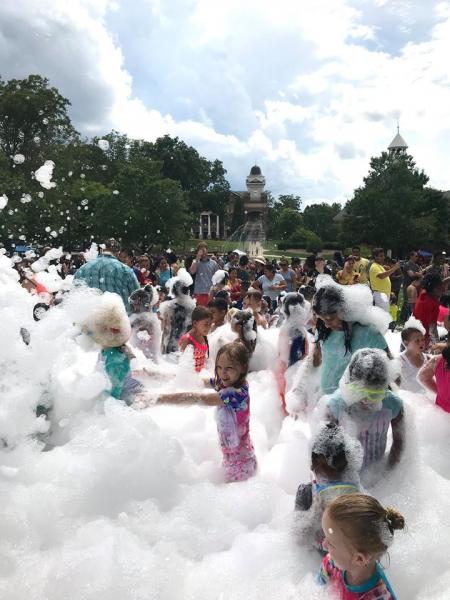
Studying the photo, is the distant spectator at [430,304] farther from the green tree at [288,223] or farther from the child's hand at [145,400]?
the green tree at [288,223]

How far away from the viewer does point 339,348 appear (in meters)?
3.34

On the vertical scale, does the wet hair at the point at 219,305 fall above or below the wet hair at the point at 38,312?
below

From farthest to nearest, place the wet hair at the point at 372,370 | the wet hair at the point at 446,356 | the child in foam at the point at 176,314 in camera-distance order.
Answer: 1. the child in foam at the point at 176,314
2. the wet hair at the point at 446,356
3. the wet hair at the point at 372,370

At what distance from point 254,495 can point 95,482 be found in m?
1.00

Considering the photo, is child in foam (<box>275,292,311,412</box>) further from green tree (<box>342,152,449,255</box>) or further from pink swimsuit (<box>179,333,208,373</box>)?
green tree (<box>342,152,449,255</box>)

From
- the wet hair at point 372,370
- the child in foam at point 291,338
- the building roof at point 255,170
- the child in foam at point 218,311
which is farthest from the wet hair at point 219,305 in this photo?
the building roof at point 255,170

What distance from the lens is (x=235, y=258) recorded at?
1354 cm

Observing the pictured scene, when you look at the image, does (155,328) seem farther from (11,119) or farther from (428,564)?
(11,119)

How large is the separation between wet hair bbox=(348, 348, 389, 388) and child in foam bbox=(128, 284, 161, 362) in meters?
3.61

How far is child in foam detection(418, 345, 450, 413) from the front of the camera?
3.47 meters

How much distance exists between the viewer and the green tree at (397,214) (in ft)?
131

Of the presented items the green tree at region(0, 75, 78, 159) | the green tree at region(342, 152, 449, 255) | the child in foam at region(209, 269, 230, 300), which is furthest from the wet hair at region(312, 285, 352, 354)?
the green tree at region(342, 152, 449, 255)

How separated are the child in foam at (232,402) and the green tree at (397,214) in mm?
39950

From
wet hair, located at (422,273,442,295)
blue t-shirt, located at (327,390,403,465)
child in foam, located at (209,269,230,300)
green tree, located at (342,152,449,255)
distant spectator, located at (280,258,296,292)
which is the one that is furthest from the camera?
green tree, located at (342,152,449,255)
